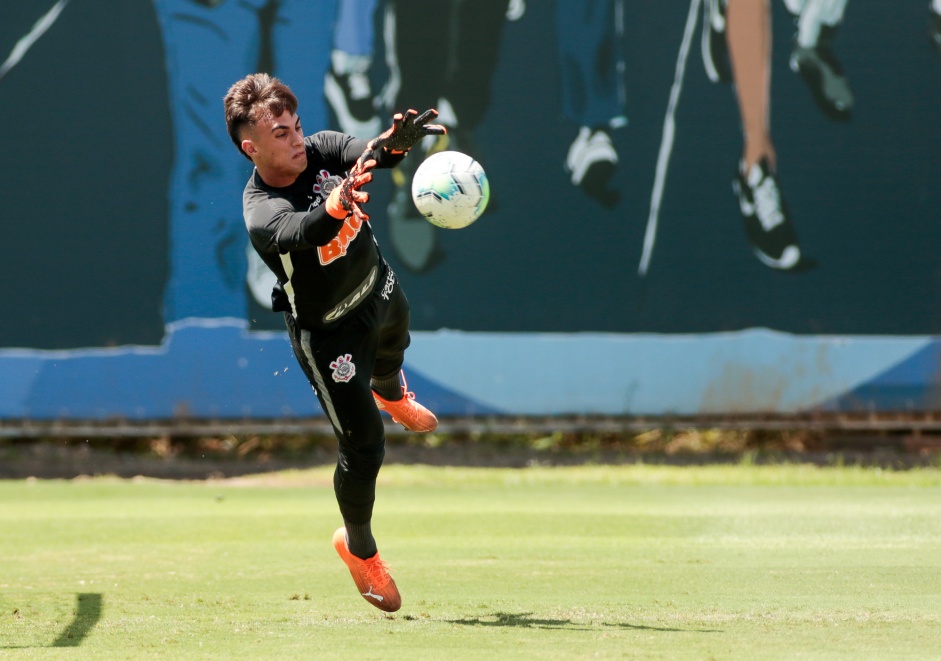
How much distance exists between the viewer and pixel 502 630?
4926 mm

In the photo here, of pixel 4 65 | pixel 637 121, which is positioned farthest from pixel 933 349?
pixel 4 65

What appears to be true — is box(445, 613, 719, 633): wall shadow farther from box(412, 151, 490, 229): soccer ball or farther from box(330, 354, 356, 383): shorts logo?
box(412, 151, 490, 229): soccer ball

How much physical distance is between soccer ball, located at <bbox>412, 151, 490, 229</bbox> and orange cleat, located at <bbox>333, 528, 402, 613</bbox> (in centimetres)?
165

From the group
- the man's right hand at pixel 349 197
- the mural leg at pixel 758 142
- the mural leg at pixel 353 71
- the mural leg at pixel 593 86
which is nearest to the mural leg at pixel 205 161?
the mural leg at pixel 353 71

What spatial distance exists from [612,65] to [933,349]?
5.00 meters

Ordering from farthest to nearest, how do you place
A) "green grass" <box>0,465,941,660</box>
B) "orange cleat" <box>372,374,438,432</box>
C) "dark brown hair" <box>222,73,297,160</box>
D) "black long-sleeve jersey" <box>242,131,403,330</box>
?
1. "orange cleat" <box>372,374,438,432</box>
2. "dark brown hair" <box>222,73,297,160</box>
3. "black long-sleeve jersey" <box>242,131,403,330</box>
4. "green grass" <box>0,465,941,660</box>

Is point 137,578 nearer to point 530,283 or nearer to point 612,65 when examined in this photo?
point 530,283

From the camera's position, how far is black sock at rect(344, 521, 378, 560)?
18.3 feet

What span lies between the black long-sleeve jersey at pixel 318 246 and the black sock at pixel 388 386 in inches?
31.3

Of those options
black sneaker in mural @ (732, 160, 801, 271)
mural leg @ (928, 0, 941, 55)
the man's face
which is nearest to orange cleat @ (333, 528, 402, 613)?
the man's face

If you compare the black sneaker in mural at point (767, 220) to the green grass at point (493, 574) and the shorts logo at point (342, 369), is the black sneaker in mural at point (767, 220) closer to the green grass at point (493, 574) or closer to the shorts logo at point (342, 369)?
the green grass at point (493, 574)

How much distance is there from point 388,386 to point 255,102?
1.87 meters

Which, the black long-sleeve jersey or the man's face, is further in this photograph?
the man's face

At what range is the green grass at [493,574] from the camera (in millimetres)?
4680
